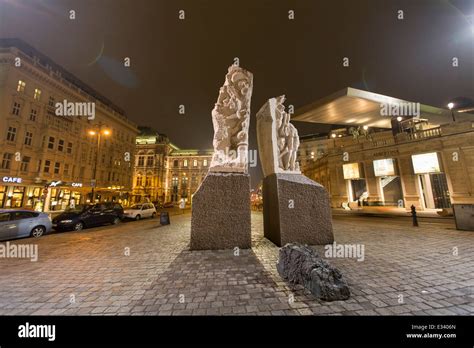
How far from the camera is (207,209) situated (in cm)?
656

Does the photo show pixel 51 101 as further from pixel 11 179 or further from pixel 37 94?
pixel 11 179

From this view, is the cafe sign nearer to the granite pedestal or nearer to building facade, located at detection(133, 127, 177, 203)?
the granite pedestal

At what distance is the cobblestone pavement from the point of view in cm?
298

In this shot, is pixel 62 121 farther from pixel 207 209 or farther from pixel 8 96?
pixel 207 209

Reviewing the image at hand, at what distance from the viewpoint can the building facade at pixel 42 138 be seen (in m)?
22.2

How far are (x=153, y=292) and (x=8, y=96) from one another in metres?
33.0

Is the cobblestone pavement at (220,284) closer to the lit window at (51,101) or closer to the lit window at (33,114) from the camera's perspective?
the lit window at (33,114)

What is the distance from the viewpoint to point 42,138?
25.8 metres

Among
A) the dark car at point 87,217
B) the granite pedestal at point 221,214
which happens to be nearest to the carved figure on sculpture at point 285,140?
the granite pedestal at point 221,214

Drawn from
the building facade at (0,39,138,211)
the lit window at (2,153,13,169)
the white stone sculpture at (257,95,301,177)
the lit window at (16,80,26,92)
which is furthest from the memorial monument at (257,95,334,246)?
the lit window at (16,80,26,92)

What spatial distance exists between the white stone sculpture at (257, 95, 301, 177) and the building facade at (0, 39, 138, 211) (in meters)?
18.6

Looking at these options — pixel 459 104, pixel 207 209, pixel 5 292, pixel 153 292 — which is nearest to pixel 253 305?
pixel 153 292
